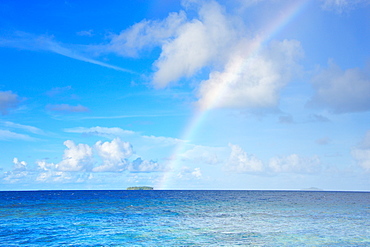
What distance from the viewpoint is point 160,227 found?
158 ft

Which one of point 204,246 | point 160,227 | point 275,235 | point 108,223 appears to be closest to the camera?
point 204,246

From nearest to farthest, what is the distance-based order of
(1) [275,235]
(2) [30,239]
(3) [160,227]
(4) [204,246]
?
(4) [204,246] < (2) [30,239] < (1) [275,235] < (3) [160,227]

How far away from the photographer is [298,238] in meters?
39.5

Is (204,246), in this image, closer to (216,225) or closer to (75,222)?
(216,225)

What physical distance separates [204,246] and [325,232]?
61.3ft

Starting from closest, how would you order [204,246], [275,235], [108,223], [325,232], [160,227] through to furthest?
[204,246] → [275,235] → [325,232] → [160,227] → [108,223]

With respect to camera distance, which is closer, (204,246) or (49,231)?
(204,246)

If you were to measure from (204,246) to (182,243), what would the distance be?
8.75 feet

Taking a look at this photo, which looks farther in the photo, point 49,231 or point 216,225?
point 216,225


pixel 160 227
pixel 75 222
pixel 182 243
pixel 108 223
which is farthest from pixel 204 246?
pixel 75 222

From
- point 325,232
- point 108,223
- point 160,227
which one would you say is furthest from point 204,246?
point 108,223

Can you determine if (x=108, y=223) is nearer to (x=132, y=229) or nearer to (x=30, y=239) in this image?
(x=132, y=229)

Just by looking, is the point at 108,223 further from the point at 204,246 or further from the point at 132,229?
the point at 204,246

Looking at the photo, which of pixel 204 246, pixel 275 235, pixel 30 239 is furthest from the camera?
pixel 275 235
